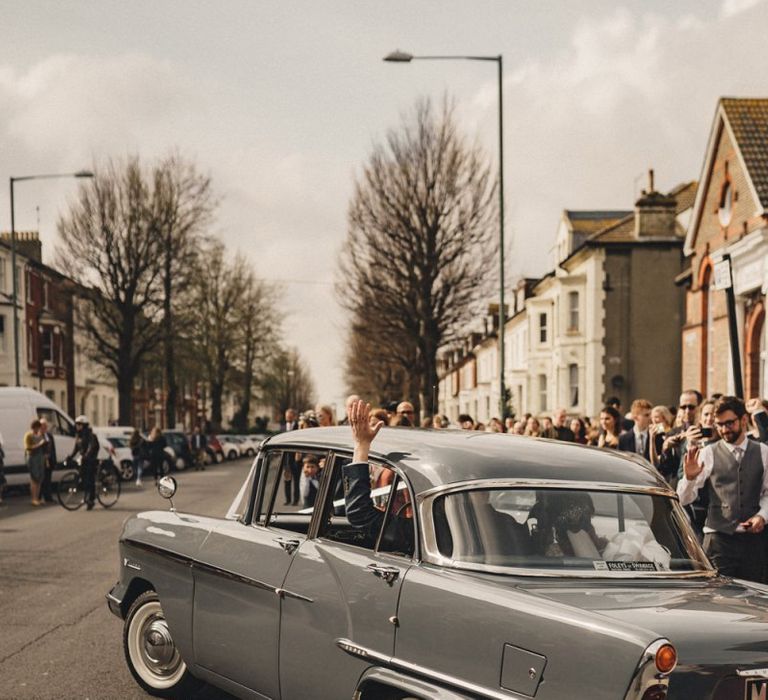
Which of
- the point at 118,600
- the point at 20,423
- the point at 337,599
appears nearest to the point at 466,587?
the point at 337,599

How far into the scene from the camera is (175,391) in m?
50.1

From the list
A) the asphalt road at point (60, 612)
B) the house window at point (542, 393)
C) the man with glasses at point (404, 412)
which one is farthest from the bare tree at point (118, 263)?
the man with glasses at point (404, 412)

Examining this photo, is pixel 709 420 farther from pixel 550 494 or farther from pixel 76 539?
pixel 76 539

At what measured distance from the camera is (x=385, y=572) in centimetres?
390

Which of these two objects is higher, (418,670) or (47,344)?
(47,344)

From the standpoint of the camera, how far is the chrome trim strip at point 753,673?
3.06 meters

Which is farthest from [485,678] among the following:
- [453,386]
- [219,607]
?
[453,386]

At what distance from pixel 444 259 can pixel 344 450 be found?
31.8 m

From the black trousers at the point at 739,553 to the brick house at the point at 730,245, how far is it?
16338 millimetres

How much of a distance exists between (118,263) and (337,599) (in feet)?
139

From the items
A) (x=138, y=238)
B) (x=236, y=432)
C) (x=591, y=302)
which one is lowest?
(x=236, y=432)

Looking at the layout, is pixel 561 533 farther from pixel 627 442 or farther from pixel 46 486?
pixel 46 486

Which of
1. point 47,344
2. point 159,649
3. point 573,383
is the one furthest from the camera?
point 47,344

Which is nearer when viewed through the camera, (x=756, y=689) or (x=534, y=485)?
(x=756, y=689)
